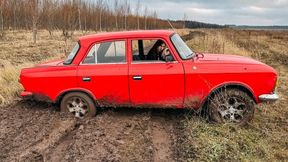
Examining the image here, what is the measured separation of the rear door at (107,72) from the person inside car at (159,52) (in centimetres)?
65

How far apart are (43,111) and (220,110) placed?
375 centimetres

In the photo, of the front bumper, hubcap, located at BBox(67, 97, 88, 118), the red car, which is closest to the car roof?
the red car

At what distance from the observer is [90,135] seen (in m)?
5.82

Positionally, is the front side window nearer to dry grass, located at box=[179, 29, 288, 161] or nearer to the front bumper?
dry grass, located at box=[179, 29, 288, 161]

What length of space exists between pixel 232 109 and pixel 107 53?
2.65 m

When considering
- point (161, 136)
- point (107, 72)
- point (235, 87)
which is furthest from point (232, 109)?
point (107, 72)

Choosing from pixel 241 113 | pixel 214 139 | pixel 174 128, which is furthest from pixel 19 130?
pixel 241 113

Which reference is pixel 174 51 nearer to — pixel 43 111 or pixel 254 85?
pixel 254 85

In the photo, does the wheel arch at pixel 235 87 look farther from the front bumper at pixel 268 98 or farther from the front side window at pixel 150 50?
the front side window at pixel 150 50

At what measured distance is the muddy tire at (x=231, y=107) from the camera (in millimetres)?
6309

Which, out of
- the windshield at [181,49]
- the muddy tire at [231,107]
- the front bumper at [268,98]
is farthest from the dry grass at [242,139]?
the windshield at [181,49]

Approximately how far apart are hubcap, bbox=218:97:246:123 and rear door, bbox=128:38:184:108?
786 millimetres

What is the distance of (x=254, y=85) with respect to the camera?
6.28 m

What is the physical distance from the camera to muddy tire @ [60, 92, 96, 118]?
6.91m
